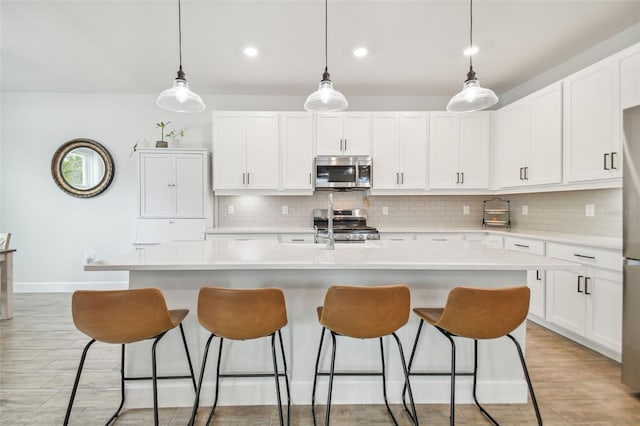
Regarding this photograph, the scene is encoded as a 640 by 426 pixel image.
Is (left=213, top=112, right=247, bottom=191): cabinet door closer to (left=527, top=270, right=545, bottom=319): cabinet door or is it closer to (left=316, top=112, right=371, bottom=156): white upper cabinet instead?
(left=316, top=112, right=371, bottom=156): white upper cabinet

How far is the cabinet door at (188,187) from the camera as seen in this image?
4047 millimetres

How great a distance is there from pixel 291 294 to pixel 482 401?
54.0 inches

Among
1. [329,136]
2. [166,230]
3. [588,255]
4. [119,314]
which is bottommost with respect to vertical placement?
[119,314]

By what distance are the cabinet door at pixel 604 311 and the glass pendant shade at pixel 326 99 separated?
2.45m

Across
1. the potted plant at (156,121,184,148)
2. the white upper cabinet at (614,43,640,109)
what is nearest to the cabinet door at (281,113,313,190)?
the potted plant at (156,121,184,148)

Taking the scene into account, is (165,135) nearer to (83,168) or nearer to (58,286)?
(83,168)

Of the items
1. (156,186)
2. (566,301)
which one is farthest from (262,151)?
(566,301)

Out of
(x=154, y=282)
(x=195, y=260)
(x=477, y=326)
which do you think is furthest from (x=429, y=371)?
(x=154, y=282)

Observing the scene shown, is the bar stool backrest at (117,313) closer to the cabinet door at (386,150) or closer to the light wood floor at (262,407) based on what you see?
the light wood floor at (262,407)

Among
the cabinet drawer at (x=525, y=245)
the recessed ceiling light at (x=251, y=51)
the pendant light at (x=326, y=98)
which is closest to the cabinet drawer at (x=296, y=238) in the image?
the pendant light at (x=326, y=98)

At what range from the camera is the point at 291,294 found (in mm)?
1966

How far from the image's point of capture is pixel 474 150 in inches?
165

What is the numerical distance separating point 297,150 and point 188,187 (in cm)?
148

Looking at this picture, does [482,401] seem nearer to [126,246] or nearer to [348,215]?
[348,215]
